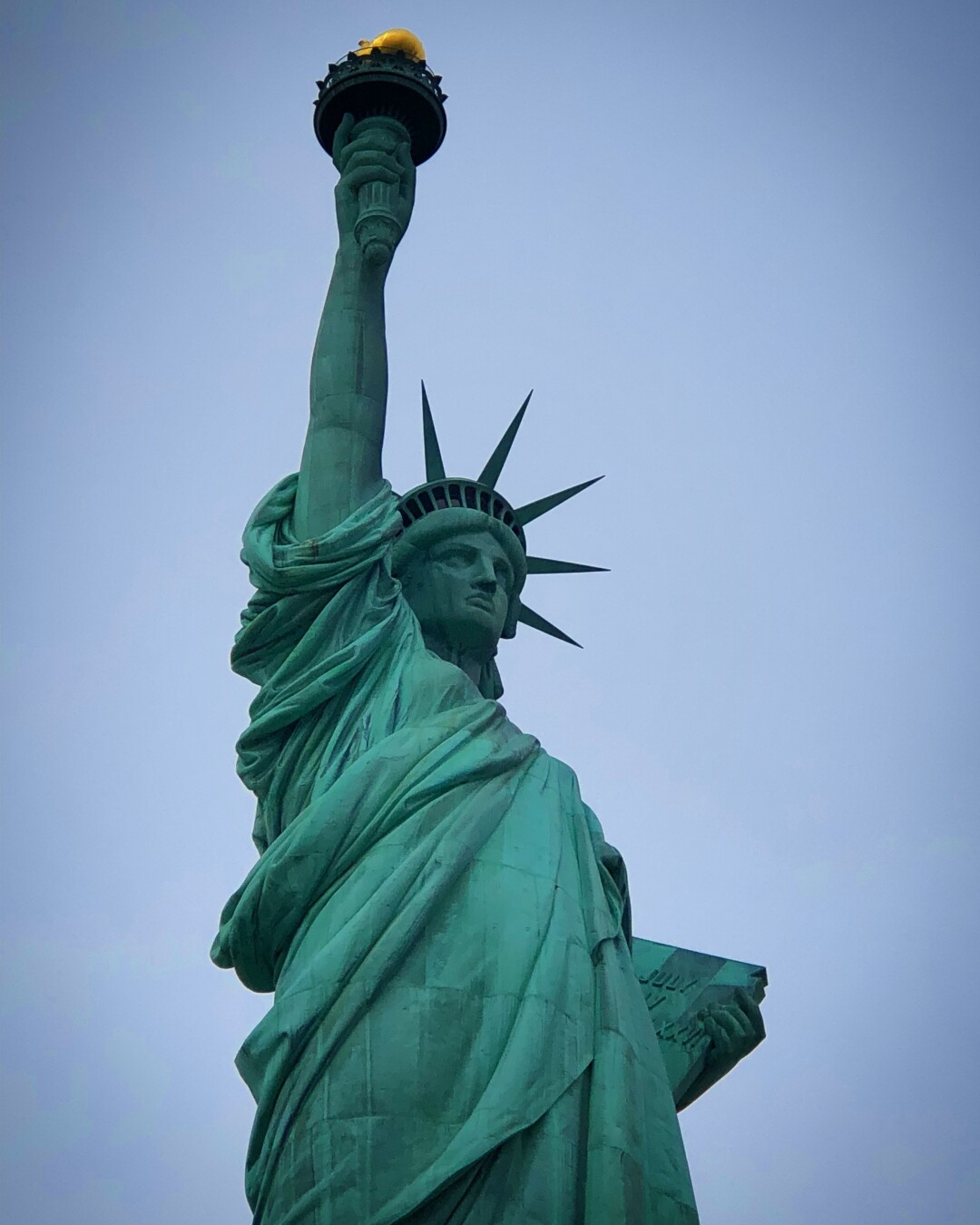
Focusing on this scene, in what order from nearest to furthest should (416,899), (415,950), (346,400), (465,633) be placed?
(415,950) → (416,899) → (465,633) → (346,400)

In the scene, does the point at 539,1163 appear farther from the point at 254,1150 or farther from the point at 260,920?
the point at 260,920

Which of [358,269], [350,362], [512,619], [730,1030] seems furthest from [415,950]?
[358,269]

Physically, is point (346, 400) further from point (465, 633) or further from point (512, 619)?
point (512, 619)

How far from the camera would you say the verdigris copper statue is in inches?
395

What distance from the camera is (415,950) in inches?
423

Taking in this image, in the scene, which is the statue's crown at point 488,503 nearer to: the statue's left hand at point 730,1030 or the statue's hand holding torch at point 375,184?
the statue's hand holding torch at point 375,184

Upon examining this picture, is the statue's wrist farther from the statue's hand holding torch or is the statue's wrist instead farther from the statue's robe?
the statue's robe

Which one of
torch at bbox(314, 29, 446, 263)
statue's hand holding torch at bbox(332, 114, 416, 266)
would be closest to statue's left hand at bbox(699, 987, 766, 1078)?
statue's hand holding torch at bbox(332, 114, 416, 266)

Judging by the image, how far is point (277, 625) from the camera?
507 inches

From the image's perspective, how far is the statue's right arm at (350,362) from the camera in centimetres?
1347

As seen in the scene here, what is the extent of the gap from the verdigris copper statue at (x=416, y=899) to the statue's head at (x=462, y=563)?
0.02 metres

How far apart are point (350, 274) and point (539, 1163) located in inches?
278

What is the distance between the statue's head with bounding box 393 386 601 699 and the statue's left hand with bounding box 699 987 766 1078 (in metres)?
2.97

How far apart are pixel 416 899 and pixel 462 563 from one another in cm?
351
